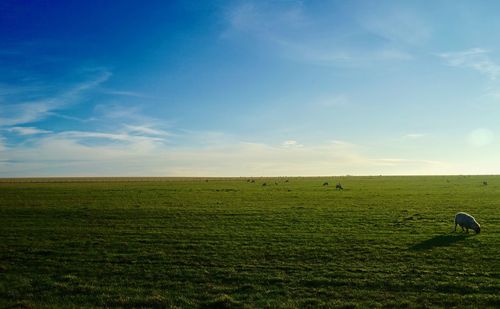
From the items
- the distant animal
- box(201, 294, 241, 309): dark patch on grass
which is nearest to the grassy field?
box(201, 294, 241, 309): dark patch on grass

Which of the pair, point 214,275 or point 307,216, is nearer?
point 214,275

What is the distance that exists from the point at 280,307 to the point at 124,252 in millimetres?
11430

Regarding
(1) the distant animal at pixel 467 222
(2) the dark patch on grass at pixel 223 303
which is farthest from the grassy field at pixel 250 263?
(1) the distant animal at pixel 467 222

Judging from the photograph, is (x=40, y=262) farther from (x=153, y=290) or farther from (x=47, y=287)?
(x=153, y=290)

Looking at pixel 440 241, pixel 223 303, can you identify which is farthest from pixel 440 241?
pixel 223 303

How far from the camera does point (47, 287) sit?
14500 mm

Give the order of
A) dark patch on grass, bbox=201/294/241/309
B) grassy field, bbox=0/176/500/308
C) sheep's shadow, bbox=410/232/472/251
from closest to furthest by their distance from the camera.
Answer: dark patch on grass, bbox=201/294/241/309
grassy field, bbox=0/176/500/308
sheep's shadow, bbox=410/232/472/251

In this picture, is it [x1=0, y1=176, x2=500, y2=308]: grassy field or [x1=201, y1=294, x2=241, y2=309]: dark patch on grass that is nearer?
[x1=201, y1=294, x2=241, y2=309]: dark patch on grass

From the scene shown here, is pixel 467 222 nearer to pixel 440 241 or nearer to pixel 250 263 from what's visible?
pixel 440 241

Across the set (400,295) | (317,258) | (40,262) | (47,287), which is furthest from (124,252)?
(400,295)

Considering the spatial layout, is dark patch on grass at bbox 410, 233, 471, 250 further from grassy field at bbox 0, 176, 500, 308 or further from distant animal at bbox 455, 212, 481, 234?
distant animal at bbox 455, 212, 481, 234

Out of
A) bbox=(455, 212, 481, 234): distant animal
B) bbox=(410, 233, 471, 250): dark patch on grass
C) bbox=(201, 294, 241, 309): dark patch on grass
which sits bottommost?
bbox=(201, 294, 241, 309): dark patch on grass

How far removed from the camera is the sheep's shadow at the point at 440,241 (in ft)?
67.6

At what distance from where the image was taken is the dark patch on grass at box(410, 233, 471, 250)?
20.6 meters
